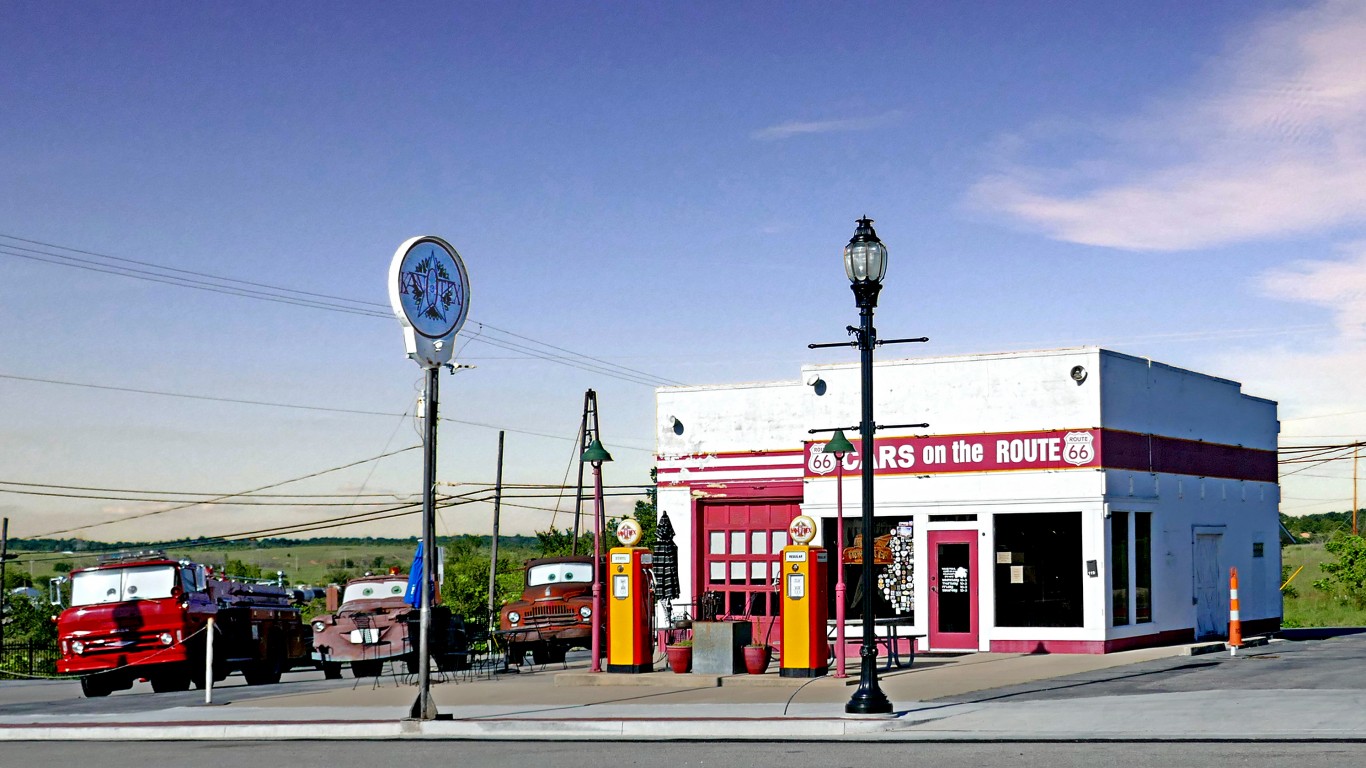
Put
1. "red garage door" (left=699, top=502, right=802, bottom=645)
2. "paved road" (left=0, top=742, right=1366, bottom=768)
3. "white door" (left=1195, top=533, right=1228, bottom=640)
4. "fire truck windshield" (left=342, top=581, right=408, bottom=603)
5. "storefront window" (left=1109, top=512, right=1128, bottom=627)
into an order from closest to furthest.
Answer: "paved road" (left=0, top=742, right=1366, bottom=768) < "storefront window" (left=1109, top=512, right=1128, bottom=627) < "red garage door" (left=699, top=502, right=802, bottom=645) < "white door" (left=1195, top=533, right=1228, bottom=640) < "fire truck windshield" (left=342, top=581, right=408, bottom=603)

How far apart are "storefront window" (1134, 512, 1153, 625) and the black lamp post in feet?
36.8

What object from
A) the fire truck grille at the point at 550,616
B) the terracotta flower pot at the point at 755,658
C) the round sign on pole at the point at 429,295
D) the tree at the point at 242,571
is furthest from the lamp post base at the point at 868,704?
the tree at the point at 242,571

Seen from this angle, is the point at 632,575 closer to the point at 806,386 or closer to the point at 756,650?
the point at 756,650

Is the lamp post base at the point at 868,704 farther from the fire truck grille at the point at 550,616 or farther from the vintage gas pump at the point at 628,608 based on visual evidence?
the fire truck grille at the point at 550,616

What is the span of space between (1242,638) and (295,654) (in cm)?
1894

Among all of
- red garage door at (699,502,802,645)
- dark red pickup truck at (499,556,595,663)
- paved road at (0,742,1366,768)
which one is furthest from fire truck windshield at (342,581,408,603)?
paved road at (0,742,1366,768)

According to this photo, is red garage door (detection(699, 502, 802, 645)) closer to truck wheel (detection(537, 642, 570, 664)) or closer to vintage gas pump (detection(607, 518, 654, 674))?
truck wheel (detection(537, 642, 570, 664))

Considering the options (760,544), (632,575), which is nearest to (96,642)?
(632,575)

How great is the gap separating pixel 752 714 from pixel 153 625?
1408cm

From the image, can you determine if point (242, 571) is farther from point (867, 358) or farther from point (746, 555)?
point (867, 358)

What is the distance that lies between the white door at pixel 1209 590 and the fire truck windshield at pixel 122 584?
1923 centimetres

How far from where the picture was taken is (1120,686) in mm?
20250

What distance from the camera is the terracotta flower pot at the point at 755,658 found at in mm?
23016

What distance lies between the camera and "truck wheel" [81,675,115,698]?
89.0 feet
